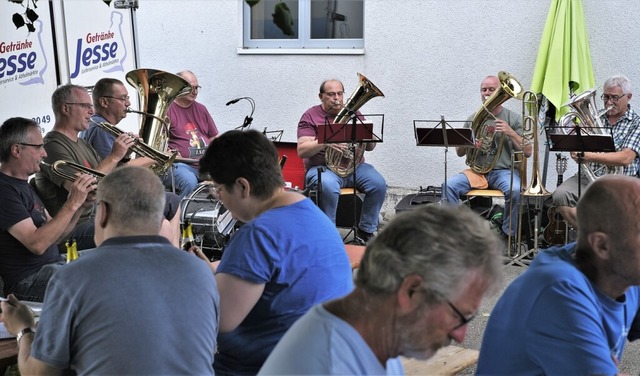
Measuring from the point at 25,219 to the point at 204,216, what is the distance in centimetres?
256

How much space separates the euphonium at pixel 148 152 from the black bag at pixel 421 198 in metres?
2.61

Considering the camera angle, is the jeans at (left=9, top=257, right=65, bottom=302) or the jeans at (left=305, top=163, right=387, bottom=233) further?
the jeans at (left=305, top=163, right=387, bottom=233)

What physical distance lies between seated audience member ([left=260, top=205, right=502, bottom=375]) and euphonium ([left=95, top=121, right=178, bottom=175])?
4237 millimetres

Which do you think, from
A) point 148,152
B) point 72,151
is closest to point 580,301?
point 72,151

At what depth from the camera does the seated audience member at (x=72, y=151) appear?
4973 millimetres

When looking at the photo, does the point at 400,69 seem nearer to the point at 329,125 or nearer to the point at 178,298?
the point at 329,125

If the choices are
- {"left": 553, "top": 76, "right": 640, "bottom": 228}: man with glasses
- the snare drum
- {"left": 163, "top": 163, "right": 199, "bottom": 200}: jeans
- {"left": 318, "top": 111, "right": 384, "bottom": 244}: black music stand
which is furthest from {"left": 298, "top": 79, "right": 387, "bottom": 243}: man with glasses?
{"left": 553, "top": 76, "right": 640, "bottom": 228}: man with glasses

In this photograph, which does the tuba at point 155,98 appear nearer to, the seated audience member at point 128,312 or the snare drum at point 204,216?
the snare drum at point 204,216

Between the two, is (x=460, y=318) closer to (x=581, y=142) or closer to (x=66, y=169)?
(x=66, y=169)

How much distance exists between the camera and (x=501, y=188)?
731cm

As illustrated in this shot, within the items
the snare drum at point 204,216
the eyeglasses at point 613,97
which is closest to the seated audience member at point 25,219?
the snare drum at point 204,216

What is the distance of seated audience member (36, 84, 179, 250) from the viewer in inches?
196

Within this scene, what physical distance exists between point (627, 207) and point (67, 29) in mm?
5760

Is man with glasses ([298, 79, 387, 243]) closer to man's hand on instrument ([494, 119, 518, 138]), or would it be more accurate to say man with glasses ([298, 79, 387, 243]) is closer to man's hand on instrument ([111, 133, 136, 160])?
man's hand on instrument ([494, 119, 518, 138])
